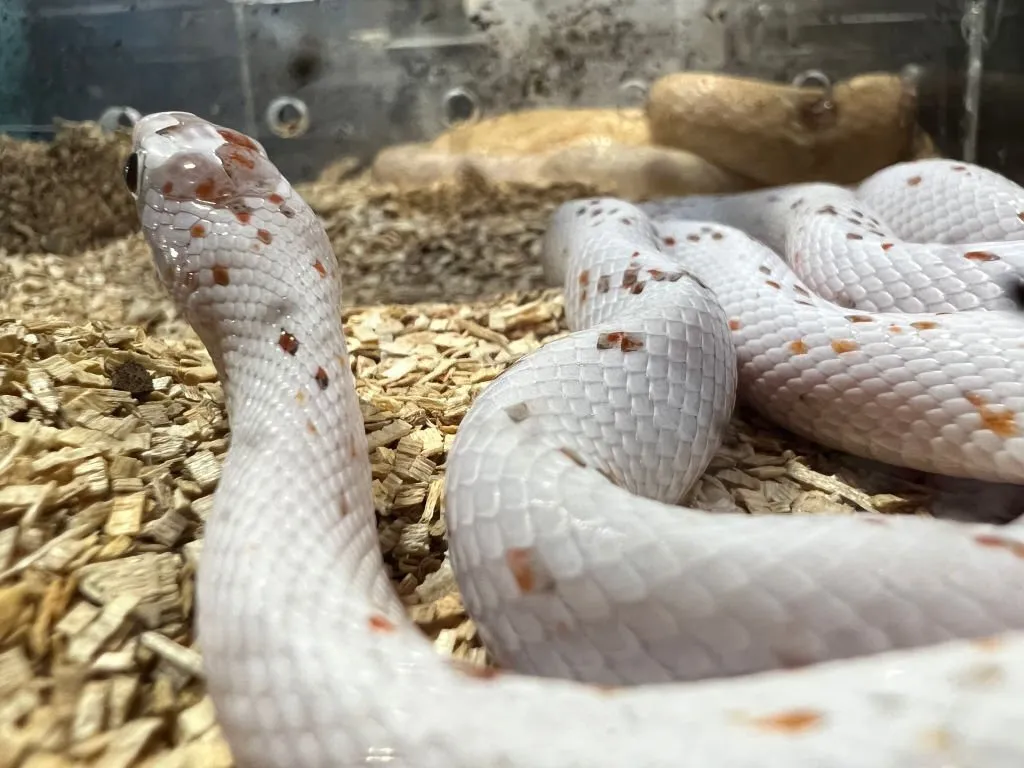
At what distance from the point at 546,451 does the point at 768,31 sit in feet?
12.1

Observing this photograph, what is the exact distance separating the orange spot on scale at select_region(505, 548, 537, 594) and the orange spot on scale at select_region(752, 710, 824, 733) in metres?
0.44

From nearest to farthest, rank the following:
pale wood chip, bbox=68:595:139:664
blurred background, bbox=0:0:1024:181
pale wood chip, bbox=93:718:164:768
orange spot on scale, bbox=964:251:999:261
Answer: pale wood chip, bbox=93:718:164:768 < pale wood chip, bbox=68:595:139:664 < orange spot on scale, bbox=964:251:999:261 < blurred background, bbox=0:0:1024:181

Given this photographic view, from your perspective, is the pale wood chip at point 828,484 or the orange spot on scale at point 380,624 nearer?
the orange spot on scale at point 380,624

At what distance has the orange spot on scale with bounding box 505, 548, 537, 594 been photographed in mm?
1231

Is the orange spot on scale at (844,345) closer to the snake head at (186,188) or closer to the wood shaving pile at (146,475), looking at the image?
the wood shaving pile at (146,475)

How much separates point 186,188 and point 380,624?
50.2 inches

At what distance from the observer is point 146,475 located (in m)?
1.70

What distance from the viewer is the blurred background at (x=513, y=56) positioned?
3.89m

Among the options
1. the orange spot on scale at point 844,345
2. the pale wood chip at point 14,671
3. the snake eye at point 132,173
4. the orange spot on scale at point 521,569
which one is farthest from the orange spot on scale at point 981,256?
the pale wood chip at point 14,671

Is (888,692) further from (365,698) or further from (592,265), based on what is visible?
(592,265)

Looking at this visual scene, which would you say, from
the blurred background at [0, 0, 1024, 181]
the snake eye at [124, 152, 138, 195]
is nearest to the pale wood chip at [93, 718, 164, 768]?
the snake eye at [124, 152, 138, 195]

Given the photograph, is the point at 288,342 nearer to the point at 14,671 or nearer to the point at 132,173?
the point at 132,173

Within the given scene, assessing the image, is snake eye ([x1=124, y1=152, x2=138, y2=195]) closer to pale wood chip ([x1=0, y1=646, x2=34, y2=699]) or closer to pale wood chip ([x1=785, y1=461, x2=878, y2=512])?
pale wood chip ([x1=0, y1=646, x2=34, y2=699])

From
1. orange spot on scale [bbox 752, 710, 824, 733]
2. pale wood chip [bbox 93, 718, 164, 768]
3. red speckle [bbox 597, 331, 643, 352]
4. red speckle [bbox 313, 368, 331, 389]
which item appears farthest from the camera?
red speckle [bbox 597, 331, 643, 352]
